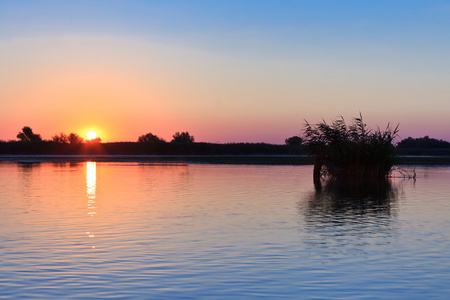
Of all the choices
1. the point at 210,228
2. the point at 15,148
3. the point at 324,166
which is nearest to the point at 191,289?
the point at 210,228

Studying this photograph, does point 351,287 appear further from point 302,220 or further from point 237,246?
point 302,220

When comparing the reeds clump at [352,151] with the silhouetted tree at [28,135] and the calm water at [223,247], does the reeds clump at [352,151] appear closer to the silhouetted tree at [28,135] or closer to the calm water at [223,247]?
the calm water at [223,247]

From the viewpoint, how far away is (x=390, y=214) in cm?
1936

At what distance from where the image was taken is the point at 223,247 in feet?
42.8

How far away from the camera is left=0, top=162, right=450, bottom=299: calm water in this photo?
9570 millimetres

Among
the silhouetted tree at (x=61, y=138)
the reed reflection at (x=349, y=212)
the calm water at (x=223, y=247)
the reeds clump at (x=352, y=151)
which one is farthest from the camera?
the silhouetted tree at (x=61, y=138)

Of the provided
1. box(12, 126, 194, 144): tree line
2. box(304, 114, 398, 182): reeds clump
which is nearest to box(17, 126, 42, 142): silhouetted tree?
box(12, 126, 194, 144): tree line

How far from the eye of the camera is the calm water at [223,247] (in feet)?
31.4

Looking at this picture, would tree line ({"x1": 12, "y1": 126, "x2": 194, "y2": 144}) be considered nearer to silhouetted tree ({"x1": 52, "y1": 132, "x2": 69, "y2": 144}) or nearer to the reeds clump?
silhouetted tree ({"x1": 52, "y1": 132, "x2": 69, "y2": 144})

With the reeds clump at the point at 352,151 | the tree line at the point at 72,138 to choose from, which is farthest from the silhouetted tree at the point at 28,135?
the reeds clump at the point at 352,151

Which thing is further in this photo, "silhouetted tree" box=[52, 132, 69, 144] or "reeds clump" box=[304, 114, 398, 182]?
"silhouetted tree" box=[52, 132, 69, 144]

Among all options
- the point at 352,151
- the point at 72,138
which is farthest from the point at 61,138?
the point at 352,151

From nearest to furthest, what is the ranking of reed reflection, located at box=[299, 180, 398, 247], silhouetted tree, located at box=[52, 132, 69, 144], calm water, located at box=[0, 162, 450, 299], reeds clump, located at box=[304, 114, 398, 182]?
calm water, located at box=[0, 162, 450, 299]
reed reflection, located at box=[299, 180, 398, 247]
reeds clump, located at box=[304, 114, 398, 182]
silhouetted tree, located at box=[52, 132, 69, 144]

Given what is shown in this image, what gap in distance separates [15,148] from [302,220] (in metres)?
98.9
